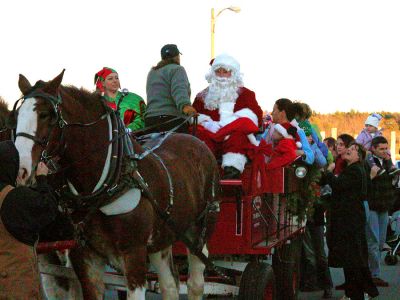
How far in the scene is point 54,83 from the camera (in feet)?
23.1

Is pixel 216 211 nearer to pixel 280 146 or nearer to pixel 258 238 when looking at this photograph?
pixel 258 238

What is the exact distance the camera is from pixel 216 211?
9.17 metres

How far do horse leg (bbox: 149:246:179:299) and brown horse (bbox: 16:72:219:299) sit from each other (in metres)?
0.01

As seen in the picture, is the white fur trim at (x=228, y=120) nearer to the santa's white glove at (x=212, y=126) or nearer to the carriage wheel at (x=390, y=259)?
the santa's white glove at (x=212, y=126)

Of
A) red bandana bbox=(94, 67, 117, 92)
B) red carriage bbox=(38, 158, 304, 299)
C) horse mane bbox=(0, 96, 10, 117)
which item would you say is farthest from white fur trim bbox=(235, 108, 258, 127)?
horse mane bbox=(0, 96, 10, 117)

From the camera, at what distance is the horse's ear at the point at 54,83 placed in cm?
703

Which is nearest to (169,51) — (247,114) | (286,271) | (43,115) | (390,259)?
(247,114)

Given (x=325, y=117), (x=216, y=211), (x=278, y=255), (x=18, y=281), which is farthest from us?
(x=325, y=117)

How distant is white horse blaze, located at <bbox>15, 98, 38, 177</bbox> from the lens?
6.54 meters

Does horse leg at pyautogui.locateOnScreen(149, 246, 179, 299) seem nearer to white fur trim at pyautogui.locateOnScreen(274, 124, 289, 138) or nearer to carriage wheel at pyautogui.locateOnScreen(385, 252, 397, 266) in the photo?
white fur trim at pyautogui.locateOnScreen(274, 124, 289, 138)

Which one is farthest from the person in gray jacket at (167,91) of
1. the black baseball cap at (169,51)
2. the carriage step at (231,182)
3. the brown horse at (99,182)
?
the brown horse at (99,182)

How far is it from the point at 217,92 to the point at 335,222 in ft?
7.31

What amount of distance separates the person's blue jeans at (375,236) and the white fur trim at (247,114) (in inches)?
159

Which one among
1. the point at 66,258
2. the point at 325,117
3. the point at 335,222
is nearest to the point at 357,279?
the point at 335,222
